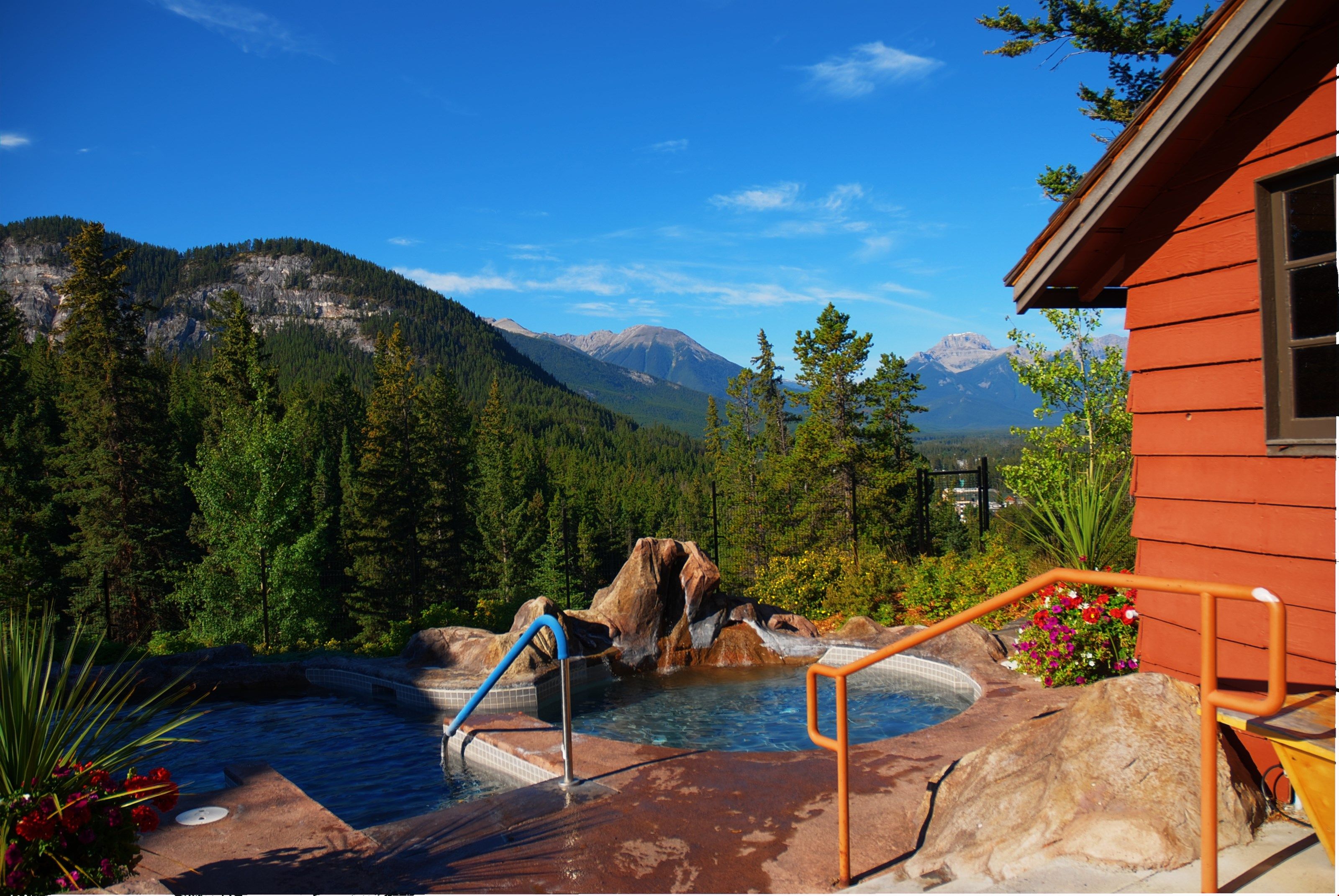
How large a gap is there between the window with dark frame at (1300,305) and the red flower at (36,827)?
6122 mm

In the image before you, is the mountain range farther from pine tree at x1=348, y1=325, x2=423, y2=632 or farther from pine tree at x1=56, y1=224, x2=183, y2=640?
pine tree at x1=56, y1=224, x2=183, y2=640

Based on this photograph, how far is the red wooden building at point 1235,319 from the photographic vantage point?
3.87m

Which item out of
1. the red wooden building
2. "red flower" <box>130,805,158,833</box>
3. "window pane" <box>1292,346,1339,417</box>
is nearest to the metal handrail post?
"red flower" <box>130,805,158,833</box>

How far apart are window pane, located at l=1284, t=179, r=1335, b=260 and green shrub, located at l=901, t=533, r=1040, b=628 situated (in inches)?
270

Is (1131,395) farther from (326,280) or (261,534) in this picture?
(326,280)

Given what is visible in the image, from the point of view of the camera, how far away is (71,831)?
3352 millimetres

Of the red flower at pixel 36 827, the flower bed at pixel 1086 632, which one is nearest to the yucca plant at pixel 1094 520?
the flower bed at pixel 1086 632

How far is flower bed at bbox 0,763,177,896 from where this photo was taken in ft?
10.7

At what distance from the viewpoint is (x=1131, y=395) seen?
4.93 meters

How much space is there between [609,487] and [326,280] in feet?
401

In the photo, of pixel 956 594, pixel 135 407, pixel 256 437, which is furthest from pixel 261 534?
pixel 956 594

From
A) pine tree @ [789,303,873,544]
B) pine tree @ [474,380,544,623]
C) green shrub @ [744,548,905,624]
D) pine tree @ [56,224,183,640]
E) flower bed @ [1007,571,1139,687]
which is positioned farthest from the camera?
pine tree @ [474,380,544,623]

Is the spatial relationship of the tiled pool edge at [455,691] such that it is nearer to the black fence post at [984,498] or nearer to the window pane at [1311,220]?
the black fence post at [984,498]

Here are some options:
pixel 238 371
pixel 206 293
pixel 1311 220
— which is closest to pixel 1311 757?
pixel 1311 220
